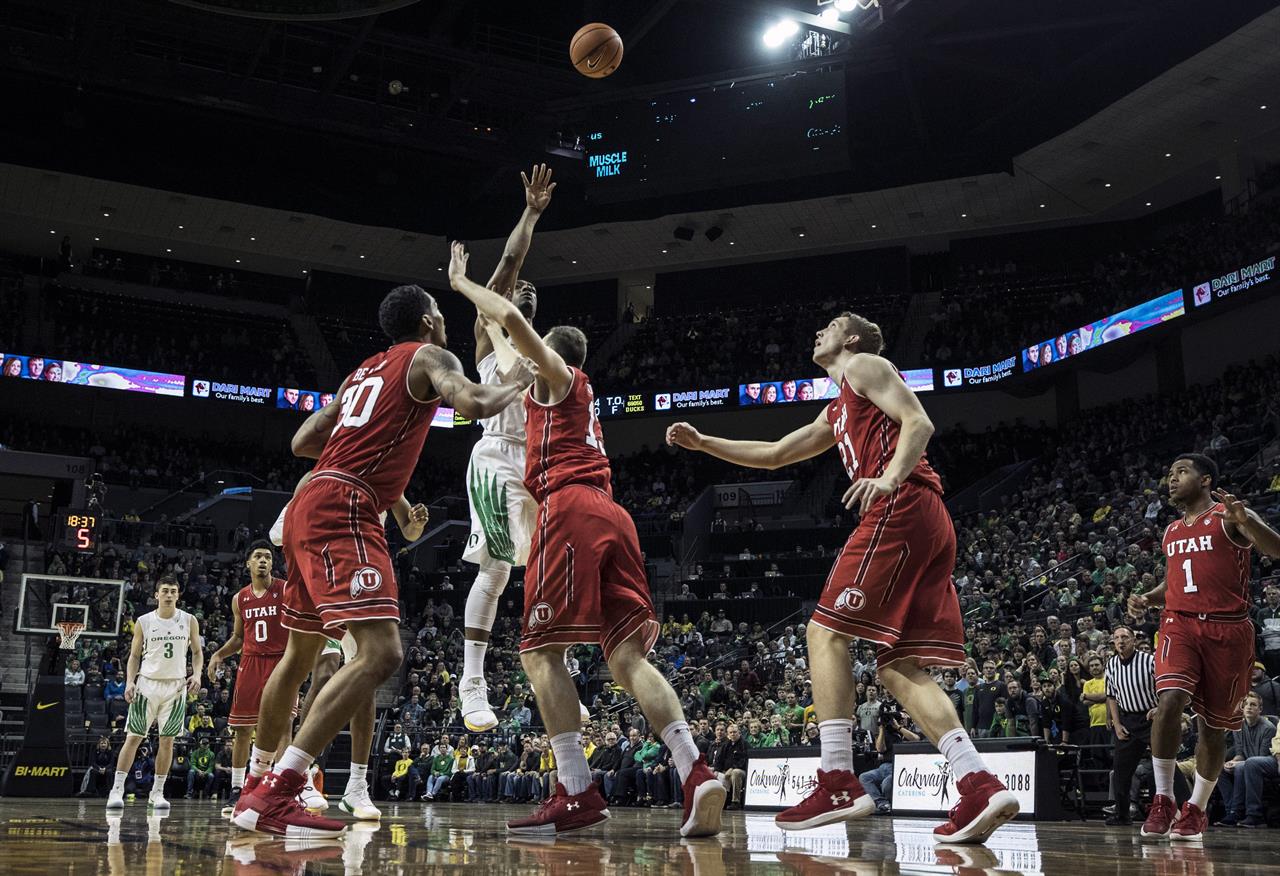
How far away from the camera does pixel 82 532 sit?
961 inches

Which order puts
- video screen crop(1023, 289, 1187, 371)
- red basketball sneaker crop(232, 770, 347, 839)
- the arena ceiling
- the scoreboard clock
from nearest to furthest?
red basketball sneaker crop(232, 770, 347, 839), the arena ceiling, the scoreboard clock, video screen crop(1023, 289, 1187, 371)

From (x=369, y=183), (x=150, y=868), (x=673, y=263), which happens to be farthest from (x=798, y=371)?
(x=150, y=868)

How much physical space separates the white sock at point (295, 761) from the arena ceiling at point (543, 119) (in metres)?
19.3

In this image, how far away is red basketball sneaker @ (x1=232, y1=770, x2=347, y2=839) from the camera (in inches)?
161

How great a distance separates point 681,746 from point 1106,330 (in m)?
25.4

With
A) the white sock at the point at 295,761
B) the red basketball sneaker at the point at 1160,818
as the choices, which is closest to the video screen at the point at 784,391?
the red basketball sneaker at the point at 1160,818

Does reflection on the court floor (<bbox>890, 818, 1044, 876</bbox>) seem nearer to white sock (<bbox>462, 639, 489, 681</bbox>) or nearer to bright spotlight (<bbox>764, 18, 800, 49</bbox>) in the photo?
white sock (<bbox>462, 639, 489, 681</bbox>)

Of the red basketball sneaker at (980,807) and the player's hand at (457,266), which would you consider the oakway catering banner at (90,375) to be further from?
the red basketball sneaker at (980,807)

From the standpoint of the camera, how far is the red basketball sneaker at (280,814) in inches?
161

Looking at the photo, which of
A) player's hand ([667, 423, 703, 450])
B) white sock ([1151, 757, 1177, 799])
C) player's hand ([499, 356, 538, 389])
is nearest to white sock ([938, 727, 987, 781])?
player's hand ([667, 423, 703, 450])

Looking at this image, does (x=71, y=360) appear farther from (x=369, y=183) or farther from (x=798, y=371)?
(x=798, y=371)

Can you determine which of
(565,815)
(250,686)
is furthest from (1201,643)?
(250,686)

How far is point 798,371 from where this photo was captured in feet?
103

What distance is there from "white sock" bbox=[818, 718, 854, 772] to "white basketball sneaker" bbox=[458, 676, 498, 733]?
6.47 feet
